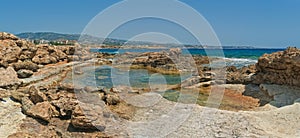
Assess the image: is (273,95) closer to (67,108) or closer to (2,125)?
(67,108)

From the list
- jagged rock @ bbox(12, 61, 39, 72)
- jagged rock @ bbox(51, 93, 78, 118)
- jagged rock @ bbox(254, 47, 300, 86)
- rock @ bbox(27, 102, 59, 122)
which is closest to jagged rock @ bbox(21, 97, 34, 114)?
rock @ bbox(27, 102, 59, 122)

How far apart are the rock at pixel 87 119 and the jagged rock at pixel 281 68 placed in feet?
43.6

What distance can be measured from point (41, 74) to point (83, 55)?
810 inches

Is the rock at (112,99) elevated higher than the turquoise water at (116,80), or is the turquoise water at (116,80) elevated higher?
the rock at (112,99)

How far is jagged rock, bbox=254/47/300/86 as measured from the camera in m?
18.8

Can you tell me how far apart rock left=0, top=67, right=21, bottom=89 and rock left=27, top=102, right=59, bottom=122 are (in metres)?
6.10

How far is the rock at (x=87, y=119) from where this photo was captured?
11.5 meters

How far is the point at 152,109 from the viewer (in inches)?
605

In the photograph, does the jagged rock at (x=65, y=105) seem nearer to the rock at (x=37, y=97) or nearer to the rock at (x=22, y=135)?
the rock at (x=37, y=97)

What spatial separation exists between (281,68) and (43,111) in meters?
15.6

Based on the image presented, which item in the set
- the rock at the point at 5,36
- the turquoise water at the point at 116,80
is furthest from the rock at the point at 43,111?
the rock at the point at 5,36

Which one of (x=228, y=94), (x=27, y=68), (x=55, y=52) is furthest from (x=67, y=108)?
(x=55, y=52)

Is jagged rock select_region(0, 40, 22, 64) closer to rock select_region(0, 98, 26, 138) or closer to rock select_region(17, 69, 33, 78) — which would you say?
rock select_region(17, 69, 33, 78)

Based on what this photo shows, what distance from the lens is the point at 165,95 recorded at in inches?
768
